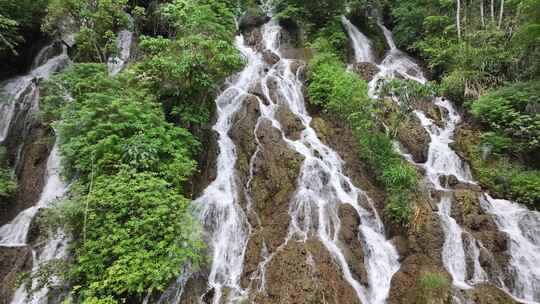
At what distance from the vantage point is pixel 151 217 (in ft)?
21.0

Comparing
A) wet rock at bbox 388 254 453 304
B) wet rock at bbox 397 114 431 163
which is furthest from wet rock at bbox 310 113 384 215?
wet rock at bbox 397 114 431 163

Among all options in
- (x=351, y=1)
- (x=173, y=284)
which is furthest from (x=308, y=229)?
(x=351, y=1)

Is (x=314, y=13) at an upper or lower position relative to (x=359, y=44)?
upper

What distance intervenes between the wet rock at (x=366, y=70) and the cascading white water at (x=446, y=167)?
0.27 metres

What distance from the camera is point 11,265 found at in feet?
25.8

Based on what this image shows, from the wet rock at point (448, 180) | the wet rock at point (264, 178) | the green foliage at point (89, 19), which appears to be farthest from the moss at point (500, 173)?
the green foliage at point (89, 19)

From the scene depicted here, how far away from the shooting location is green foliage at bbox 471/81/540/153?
381 inches

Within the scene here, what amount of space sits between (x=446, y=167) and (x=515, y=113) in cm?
288

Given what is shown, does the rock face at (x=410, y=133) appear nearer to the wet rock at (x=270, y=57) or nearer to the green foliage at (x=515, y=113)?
the green foliage at (x=515, y=113)

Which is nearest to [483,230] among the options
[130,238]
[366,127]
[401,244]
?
[401,244]

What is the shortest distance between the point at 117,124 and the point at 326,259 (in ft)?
20.9

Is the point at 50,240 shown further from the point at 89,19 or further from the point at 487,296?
the point at 487,296

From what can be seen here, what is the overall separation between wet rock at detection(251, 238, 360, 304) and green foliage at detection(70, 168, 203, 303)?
1.89 metres

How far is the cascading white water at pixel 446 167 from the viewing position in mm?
7316
